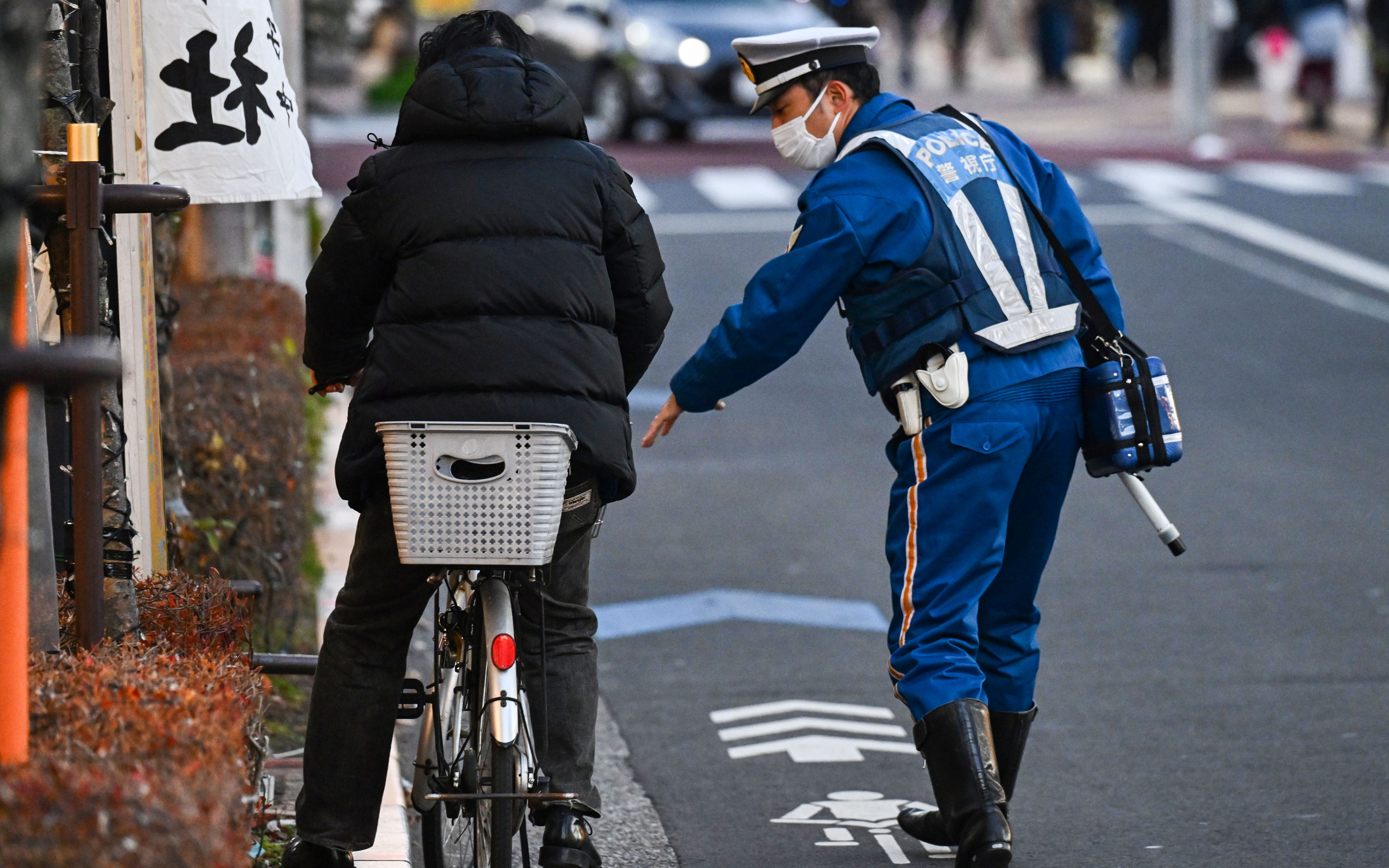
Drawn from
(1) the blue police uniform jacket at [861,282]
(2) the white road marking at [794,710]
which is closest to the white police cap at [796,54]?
(1) the blue police uniform jacket at [861,282]

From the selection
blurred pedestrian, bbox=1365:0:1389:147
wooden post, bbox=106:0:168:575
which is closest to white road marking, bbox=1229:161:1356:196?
blurred pedestrian, bbox=1365:0:1389:147

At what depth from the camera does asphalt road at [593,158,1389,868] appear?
209 inches

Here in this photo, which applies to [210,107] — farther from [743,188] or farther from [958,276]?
[743,188]

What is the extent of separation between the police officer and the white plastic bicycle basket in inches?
32.3

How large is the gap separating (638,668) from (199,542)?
1.74 metres

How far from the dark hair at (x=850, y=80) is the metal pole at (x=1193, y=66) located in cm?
1789

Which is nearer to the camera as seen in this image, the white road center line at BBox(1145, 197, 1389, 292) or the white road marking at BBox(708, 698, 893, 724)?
the white road marking at BBox(708, 698, 893, 724)

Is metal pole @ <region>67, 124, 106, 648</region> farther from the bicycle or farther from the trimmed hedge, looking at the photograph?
the bicycle

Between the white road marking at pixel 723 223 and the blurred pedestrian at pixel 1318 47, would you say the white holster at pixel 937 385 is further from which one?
the blurred pedestrian at pixel 1318 47

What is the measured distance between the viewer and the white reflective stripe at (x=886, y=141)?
461cm

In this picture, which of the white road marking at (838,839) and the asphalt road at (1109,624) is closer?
the white road marking at (838,839)

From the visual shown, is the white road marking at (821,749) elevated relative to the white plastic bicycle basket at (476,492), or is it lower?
lower

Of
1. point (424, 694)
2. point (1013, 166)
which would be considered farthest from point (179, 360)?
point (1013, 166)

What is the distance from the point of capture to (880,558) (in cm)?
844
